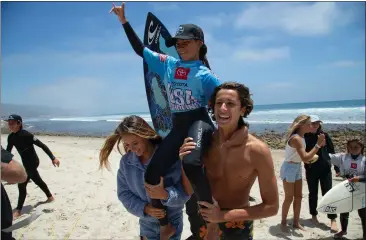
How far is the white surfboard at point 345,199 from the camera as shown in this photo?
13.0 ft

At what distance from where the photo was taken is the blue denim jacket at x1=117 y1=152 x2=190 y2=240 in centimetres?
215

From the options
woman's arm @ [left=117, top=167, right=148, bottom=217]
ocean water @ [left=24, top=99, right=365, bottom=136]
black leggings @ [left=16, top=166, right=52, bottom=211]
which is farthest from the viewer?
ocean water @ [left=24, top=99, right=365, bottom=136]

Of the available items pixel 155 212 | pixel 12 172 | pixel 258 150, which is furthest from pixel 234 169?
pixel 12 172

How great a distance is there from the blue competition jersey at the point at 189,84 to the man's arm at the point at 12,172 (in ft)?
4.17

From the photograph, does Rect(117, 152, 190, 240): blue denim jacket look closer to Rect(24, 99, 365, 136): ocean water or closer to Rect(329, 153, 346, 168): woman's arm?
Rect(329, 153, 346, 168): woman's arm

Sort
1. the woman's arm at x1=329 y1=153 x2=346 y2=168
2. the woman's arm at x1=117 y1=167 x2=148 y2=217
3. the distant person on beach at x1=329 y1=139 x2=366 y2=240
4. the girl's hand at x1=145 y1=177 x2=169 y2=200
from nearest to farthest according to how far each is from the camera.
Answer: the girl's hand at x1=145 y1=177 x2=169 y2=200, the woman's arm at x1=117 y1=167 x2=148 y2=217, the distant person on beach at x1=329 y1=139 x2=366 y2=240, the woman's arm at x1=329 y1=153 x2=346 y2=168

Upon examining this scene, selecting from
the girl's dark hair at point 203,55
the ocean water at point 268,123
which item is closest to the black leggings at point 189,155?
the girl's dark hair at point 203,55

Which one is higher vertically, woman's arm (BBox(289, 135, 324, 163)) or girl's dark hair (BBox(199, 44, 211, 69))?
girl's dark hair (BBox(199, 44, 211, 69))

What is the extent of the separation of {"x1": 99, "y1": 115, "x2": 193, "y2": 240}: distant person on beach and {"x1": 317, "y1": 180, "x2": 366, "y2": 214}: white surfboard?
2.88 m

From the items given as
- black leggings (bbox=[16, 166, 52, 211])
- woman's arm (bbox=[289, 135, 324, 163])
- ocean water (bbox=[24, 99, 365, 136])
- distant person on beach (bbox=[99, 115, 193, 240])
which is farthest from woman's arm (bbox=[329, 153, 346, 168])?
ocean water (bbox=[24, 99, 365, 136])

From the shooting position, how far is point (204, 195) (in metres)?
1.87

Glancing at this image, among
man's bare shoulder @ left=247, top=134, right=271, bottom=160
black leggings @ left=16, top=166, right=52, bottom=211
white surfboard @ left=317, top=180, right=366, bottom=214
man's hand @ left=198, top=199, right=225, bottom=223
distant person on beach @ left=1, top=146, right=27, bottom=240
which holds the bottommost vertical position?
black leggings @ left=16, top=166, right=52, bottom=211

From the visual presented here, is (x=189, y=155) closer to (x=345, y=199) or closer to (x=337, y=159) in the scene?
(x=345, y=199)

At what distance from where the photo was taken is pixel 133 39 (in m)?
2.88
